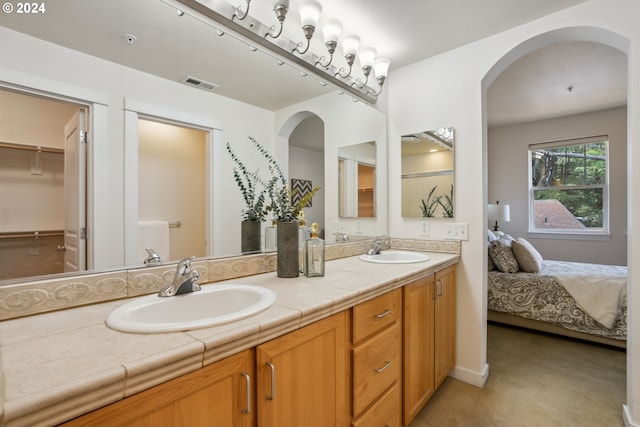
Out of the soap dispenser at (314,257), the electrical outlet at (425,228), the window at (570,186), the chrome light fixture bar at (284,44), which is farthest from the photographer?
the window at (570,186)

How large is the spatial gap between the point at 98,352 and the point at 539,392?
8.14 ft

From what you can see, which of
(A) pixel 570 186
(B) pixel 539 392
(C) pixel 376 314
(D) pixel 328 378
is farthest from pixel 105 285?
(A) pixel 570 186

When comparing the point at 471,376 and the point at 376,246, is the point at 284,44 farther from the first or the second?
the point at 471,376

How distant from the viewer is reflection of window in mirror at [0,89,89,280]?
88cm

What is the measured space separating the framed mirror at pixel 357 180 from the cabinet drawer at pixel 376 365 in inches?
39.8

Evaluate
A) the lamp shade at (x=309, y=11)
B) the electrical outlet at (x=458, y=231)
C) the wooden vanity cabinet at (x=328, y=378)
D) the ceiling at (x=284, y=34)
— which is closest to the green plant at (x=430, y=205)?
the electrical outlet at (x=458, y=231)

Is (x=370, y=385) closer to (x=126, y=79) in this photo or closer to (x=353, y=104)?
(x=126, y=79)

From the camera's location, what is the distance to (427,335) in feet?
5.63

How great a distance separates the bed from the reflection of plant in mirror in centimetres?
130

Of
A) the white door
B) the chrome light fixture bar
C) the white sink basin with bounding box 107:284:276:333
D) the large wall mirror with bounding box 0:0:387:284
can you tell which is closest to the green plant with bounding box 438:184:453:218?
the chrome light fixture bar

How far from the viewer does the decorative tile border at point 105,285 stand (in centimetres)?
88

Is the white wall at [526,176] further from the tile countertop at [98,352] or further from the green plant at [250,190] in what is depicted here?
the tile countertop at [98,352]

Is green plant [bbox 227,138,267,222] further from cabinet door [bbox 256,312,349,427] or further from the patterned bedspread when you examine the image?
the patterned bedspread

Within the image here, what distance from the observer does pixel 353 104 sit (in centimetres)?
224
